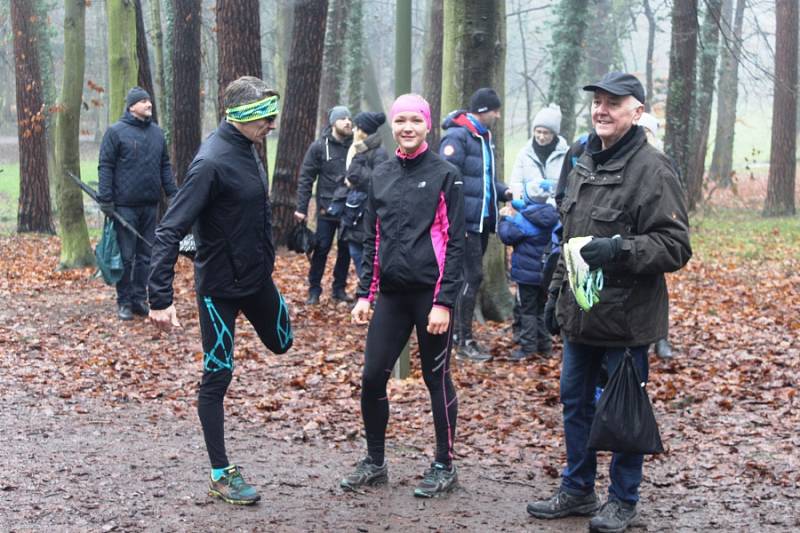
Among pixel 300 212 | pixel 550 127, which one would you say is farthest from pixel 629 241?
pixel 300 212

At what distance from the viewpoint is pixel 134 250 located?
10969mm

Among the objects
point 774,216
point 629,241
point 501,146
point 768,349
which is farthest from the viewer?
point 774,216

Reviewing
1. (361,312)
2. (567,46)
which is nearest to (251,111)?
(361,312)

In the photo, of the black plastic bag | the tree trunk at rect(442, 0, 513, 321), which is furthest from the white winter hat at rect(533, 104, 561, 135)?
the black plastic bag

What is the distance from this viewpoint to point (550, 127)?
880 cm

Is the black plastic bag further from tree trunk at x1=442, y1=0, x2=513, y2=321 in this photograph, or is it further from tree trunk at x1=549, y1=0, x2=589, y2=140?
tree trunk at x1=549, y1=0, x2=589, y2=140

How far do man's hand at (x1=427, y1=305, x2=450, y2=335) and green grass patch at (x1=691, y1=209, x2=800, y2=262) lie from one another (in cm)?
1244

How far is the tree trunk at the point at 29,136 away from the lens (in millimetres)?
20812

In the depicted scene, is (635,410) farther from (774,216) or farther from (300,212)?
(774,216)

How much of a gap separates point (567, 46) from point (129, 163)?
13.9m

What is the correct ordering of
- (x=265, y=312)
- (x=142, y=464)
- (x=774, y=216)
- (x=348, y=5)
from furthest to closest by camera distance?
(x=348, y=5) → (x=774, y=216) → (x=142, y=464) → (x=265, y=312)

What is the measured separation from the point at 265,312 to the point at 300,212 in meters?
6.11

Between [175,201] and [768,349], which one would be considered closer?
[175,201]

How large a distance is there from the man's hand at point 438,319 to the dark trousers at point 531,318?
379cm
